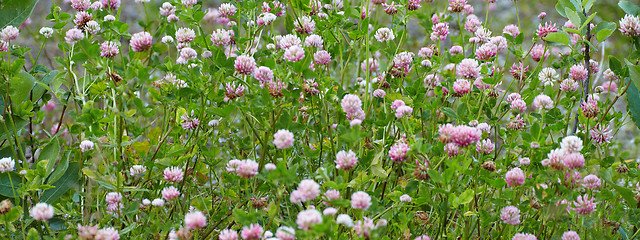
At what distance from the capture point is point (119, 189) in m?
0.95

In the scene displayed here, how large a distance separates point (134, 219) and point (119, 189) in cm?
24

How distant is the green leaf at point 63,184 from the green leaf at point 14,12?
33 centimetres

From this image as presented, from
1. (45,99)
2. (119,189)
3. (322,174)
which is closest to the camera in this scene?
(322,174)

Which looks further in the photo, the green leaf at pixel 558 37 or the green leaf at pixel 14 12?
the green leaf at pixel 14 12

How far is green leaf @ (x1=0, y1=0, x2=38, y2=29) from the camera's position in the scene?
3.85 feet

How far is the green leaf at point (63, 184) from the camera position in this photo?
1.11 meters

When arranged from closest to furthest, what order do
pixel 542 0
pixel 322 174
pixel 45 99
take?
pixel 322 174 < pixel 45 99 < pixel 542 0

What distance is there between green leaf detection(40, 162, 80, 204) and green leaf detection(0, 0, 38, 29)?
1.09 feet

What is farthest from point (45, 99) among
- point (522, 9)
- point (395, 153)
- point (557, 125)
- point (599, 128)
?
point (522, 9)

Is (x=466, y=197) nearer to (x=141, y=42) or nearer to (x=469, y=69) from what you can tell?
(x=469, y=69)

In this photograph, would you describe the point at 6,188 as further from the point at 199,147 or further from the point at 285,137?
the point at 285,137

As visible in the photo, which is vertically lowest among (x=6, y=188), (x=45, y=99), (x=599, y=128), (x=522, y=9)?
(x=6, y=188)

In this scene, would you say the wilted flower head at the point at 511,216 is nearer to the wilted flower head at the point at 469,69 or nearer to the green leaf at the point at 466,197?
the green leaf at the point at 466,197

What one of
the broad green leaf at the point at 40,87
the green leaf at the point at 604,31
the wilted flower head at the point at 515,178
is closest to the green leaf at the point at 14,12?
the broad green leaf at the point at 40,87
